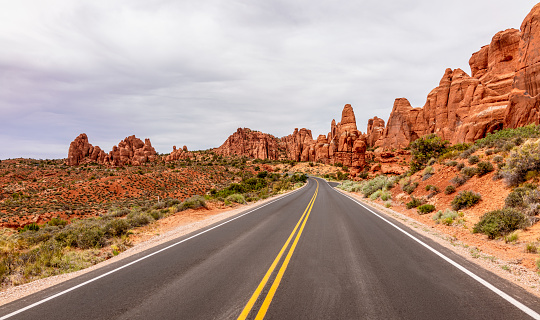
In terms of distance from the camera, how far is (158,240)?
9.45 metres

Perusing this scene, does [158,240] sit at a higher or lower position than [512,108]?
lower

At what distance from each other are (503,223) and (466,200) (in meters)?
4.10

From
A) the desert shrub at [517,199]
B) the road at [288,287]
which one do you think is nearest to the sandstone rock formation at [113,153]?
the road at [288,287]

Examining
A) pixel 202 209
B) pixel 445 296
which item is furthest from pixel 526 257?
pixel 202 209

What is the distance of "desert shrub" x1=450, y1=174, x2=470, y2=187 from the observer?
14375 millimetres

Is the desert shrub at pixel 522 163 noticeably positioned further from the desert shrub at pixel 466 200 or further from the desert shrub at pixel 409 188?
the desert shrub at pixel 409 188

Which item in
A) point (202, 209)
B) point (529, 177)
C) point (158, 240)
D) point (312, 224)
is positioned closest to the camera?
point (158, 240)

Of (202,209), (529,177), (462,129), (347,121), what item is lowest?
(202,209)

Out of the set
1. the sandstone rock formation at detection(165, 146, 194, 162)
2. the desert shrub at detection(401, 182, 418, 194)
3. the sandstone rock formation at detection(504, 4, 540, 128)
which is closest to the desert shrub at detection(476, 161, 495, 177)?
the desert shrub at detection(401, 182, 418, 194)

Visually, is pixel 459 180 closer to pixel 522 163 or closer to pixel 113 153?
pixel 522 163

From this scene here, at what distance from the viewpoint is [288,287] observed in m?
4.65

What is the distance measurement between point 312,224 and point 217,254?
18.1 feet

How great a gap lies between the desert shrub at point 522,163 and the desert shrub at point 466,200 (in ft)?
4.64

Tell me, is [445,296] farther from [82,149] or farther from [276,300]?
[82,149]
